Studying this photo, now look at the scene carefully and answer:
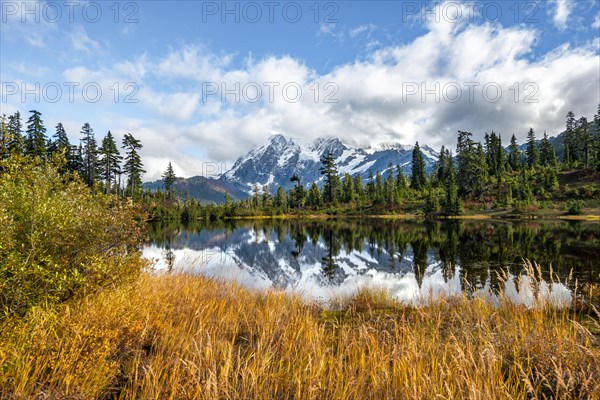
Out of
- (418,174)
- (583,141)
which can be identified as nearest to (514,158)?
(583,141)

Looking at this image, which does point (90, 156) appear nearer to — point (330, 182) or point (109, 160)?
point (109, 160)

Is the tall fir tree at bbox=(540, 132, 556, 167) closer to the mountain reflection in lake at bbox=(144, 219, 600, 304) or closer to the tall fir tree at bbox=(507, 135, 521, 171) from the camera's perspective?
the tall fir tree at bbox=(507, 135, 521, 171)

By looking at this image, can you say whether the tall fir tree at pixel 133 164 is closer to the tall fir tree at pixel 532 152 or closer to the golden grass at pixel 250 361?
the golden grass at pixel 250 361

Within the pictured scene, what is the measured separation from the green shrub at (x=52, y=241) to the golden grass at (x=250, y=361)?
1.10 feet

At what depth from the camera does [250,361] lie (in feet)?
15.5

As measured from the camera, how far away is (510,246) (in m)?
26.7

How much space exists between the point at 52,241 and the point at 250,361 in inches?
145

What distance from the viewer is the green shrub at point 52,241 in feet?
14.2

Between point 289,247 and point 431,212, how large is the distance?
62.5 metres

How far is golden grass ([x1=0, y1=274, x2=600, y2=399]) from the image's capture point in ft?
10.6

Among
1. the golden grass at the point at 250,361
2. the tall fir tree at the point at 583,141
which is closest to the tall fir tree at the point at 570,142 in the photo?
the tall fir tree at the point at 583,141

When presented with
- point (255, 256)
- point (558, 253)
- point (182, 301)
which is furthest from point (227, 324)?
point (558, 253)

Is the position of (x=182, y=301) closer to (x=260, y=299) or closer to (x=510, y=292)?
(x=260, y=299)

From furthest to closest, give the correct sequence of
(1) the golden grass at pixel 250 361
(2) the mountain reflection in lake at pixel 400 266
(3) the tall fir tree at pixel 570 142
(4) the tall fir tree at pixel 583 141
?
(3) the tall fir tree at pixel 570 142 → (4) the tall fir tree at pixel 583 141 → (2) the mountain reflection in lake at pixel 400 266 → (1) the golden grass at pixel 250 361
